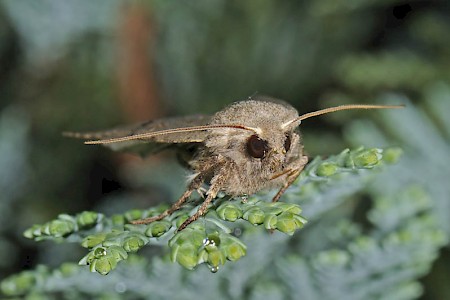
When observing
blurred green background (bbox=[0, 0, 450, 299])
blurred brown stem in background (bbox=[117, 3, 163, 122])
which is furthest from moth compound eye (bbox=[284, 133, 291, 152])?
blurred brown stem in background (bbox=[117, 3, 163, 122])

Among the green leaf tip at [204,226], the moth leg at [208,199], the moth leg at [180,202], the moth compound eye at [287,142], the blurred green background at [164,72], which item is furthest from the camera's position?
the blurred green background at [164,72]

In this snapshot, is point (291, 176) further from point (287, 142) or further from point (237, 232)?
point (237, 232)

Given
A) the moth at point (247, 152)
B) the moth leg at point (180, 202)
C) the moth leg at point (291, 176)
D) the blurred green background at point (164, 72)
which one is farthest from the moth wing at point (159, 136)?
the blurred green background at point (164, 72)

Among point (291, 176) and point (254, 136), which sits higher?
point (254, 136)

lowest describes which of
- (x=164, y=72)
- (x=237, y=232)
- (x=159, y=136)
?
(x=237, y=232)

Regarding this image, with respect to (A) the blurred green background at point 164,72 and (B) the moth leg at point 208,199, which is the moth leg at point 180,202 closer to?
(B) the moth leg at point 208,199

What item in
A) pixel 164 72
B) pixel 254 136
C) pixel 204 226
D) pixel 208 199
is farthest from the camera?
pixel 164 72

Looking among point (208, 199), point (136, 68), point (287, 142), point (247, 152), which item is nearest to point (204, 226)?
point (208, 199)

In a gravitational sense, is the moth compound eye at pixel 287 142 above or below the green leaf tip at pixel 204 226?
above
